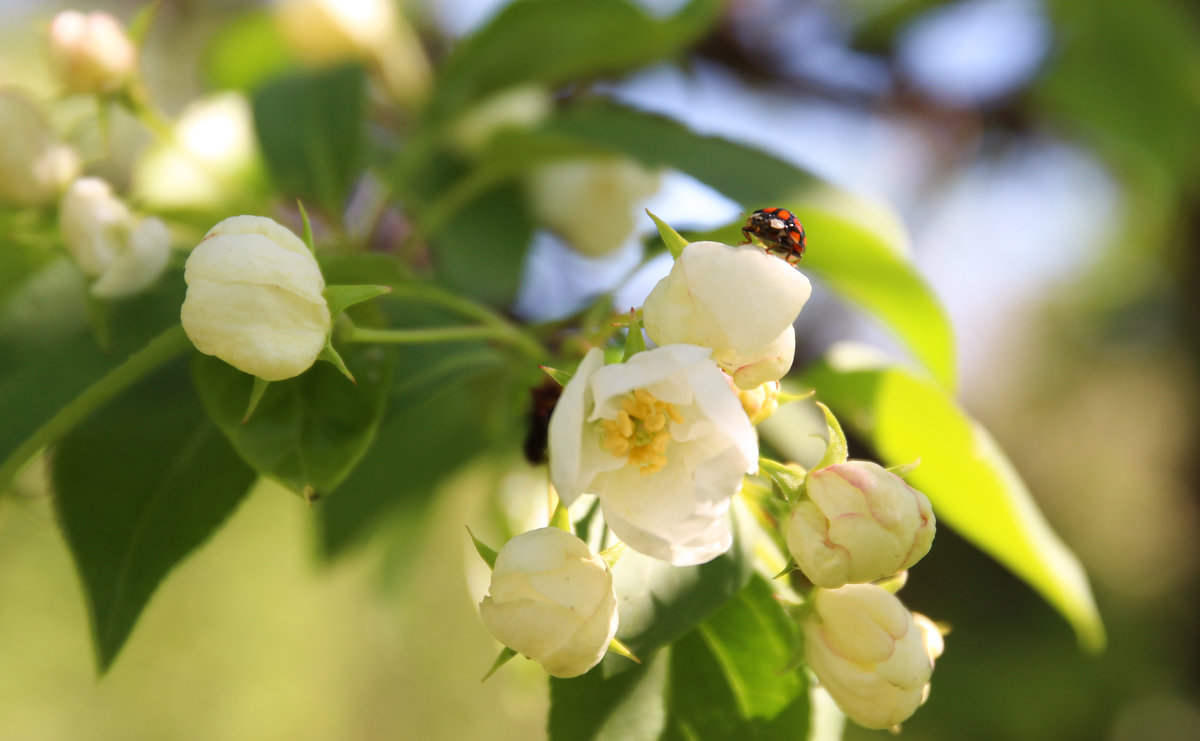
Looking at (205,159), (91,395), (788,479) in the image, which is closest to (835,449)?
(788,479)

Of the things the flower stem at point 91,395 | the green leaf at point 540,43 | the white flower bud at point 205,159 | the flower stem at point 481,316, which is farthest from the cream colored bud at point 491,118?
the flower stem at point 91,395

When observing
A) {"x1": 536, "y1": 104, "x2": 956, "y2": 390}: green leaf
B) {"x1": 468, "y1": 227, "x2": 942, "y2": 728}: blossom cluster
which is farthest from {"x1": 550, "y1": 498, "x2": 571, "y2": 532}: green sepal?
{"x1": 536, "y1": 104, "x2": 956, "y2": 390}: green leaf

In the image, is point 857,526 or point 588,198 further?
point 588,198

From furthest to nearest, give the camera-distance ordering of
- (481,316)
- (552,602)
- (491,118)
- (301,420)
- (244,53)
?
(244,53) < (491,118) < (481,316) < (301,420) < (552,602)

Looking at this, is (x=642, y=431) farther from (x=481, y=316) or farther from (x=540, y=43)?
(x=540, y=43)

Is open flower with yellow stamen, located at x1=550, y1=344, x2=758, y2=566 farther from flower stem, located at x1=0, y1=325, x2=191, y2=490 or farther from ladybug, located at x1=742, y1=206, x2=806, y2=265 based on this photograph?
flower stem, located at x1=0, y1=325, x2=191, y2=490

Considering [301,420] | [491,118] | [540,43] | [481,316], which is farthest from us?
[491,118]

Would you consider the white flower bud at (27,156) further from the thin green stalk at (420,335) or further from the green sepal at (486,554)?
the green sepal at (486,554)
